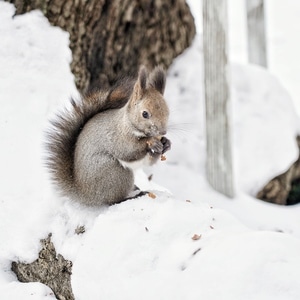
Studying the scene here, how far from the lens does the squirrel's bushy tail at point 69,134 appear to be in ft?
10.2

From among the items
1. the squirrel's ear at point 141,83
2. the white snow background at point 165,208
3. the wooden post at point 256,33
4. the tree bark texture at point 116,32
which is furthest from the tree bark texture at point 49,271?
the wooden post at point 256,33

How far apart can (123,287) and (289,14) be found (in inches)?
265

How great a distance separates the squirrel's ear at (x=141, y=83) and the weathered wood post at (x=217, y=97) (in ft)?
4.88

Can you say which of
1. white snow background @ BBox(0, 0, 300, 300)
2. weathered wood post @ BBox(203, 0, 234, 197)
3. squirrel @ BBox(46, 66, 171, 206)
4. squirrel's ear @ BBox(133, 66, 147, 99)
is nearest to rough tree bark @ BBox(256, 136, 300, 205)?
white snow background @ BBox(0, 0, 300, 300)

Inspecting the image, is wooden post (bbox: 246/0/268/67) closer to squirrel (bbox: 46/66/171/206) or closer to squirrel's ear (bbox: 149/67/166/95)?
squirrel (bbox: 46/66/171/206)

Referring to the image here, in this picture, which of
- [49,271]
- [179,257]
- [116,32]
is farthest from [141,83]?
[116,32]

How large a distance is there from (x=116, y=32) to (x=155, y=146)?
1.55 metres

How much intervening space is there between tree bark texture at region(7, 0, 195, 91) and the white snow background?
10 centimetres

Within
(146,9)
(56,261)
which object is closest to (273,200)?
(146,9)

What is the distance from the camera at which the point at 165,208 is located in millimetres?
2934

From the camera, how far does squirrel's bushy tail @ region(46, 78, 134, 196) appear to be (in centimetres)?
312

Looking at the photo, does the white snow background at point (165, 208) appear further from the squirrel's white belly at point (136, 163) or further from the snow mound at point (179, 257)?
the squirrel's white belly at point (136, 163)

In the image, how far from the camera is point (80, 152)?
3.09 metres

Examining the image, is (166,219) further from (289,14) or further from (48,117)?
(289,14)
